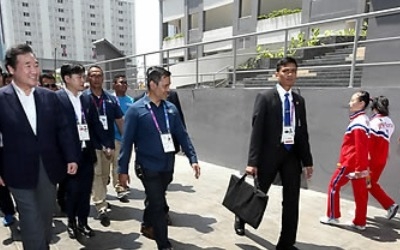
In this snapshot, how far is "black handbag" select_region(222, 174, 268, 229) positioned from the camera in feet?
9.92

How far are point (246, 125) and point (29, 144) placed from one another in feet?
14.4

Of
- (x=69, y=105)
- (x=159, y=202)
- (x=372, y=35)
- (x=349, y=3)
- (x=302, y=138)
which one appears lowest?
(x=159, y=202)

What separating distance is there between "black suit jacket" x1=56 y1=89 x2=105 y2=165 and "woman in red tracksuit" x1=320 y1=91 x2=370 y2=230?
284cm

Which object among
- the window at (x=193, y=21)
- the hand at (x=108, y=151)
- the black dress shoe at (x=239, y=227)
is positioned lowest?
the black dress shoe at (x=239, y=227)

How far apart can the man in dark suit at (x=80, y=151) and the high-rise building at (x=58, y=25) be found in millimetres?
72585

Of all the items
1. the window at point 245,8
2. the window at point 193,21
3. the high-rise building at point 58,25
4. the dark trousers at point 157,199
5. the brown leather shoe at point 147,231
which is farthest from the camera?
the high-rise building at point 58,25

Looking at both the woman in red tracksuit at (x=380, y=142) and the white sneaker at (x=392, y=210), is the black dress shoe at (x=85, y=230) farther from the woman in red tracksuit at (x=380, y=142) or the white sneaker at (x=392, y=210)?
the white sneaker at (x=392, y=210)

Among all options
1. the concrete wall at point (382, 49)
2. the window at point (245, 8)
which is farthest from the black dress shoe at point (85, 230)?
the window at point (245, 8)

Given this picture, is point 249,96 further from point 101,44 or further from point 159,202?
point 101,44

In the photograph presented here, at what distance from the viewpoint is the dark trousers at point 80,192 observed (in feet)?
11.2

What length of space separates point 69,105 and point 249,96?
144 inches

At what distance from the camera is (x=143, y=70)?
9977 mm

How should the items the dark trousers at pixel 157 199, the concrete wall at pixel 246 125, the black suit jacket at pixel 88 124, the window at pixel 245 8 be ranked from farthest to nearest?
the window at pixel 245 8, the concrete wall at pixel 246 125, the black suit jacket at pixel 88 124, the dark trousers at pixel 157 199

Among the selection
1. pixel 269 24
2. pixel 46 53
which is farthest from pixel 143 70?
pixel 46 53
